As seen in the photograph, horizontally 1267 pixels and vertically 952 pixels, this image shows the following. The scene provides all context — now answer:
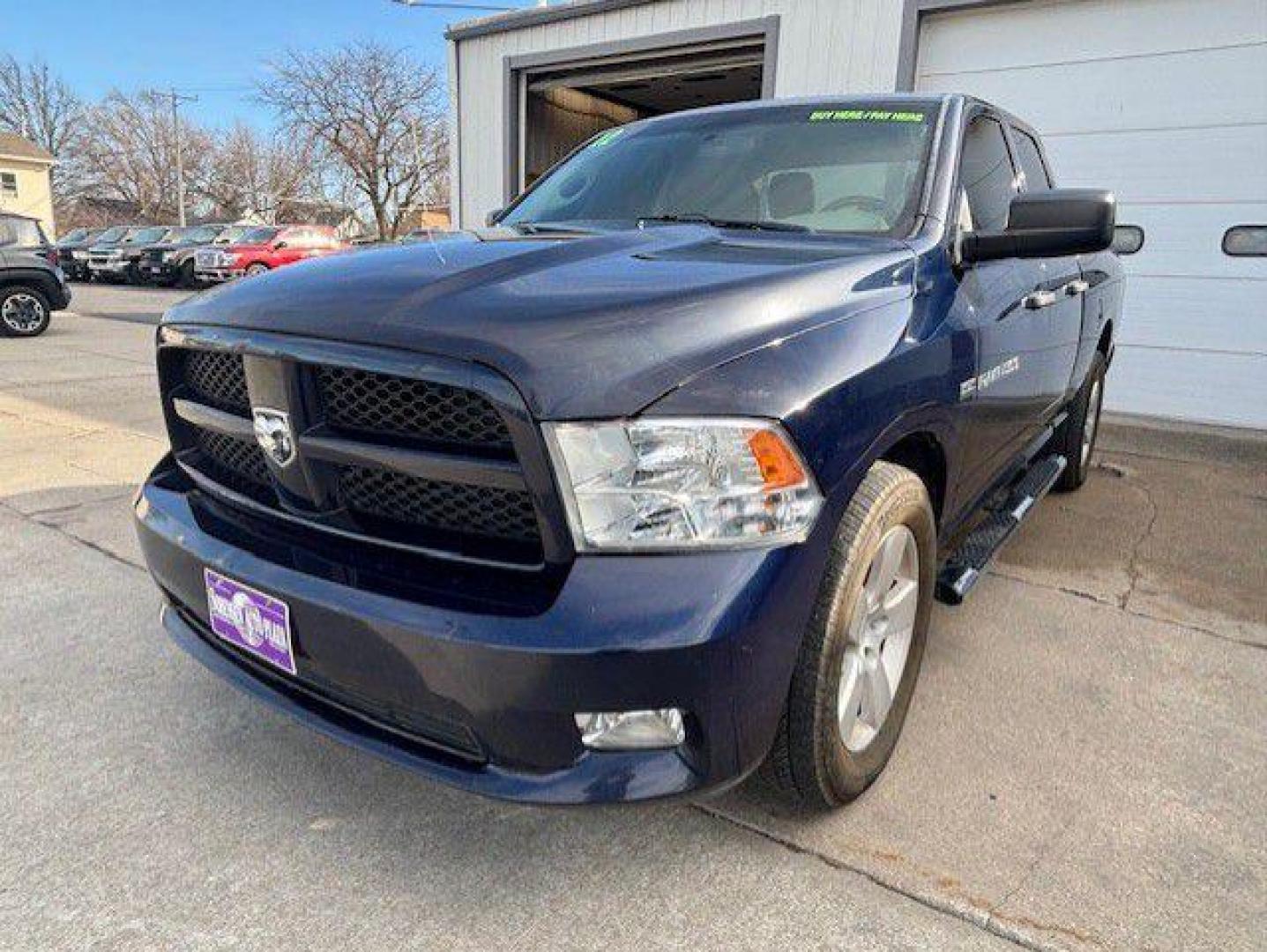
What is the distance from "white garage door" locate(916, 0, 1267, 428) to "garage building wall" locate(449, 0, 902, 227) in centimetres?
64

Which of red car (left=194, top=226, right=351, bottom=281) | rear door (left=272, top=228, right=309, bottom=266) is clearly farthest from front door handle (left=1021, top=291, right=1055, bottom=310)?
rear door (left=272, top=228, right=309, bottom=266)

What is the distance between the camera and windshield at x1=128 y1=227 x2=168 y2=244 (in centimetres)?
2553

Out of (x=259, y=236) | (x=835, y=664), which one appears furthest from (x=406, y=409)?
(x=259, y=236)

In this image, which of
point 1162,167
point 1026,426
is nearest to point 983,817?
point 1026,426

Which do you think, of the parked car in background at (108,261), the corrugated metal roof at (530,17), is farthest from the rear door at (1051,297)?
the parked car in background at (108,261)

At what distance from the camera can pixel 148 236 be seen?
85.4 ft

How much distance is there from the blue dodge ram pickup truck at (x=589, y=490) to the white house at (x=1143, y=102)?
5.46 metres

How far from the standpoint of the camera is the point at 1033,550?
13.2 feet

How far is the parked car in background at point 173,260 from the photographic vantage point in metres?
22.9

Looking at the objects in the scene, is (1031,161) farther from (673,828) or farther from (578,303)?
(673,828)

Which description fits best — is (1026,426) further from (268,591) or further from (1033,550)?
(268,591)

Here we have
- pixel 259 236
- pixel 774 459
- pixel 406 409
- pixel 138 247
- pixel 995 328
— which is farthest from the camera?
pixel 138 247

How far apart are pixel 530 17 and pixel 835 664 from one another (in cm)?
984

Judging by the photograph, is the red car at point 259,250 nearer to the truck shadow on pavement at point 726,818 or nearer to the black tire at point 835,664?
the truck shadow on pavement at point 726,818
